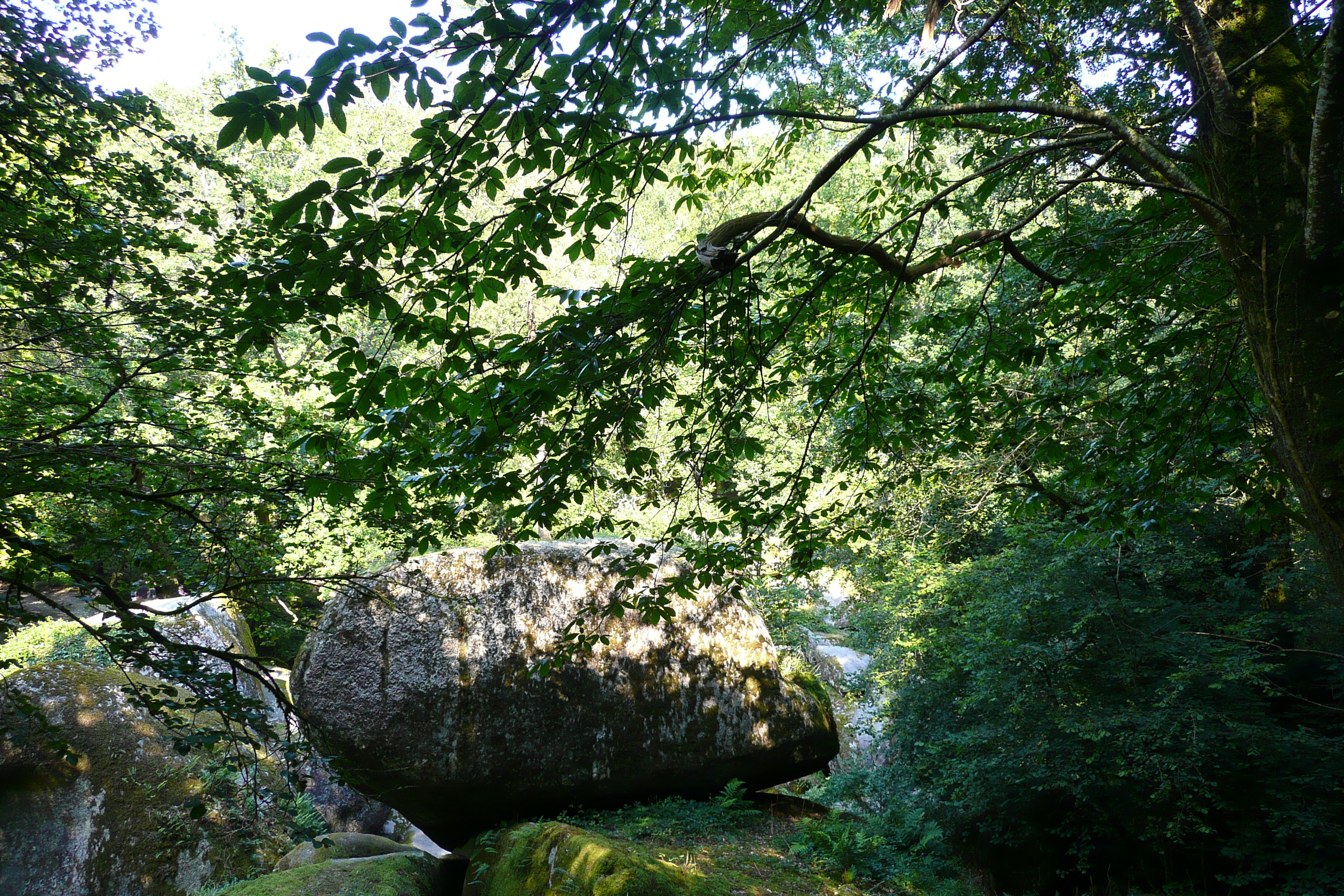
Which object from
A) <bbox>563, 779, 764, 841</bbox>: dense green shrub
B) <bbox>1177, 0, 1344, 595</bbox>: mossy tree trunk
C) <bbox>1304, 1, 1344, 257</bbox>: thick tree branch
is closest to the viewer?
<bbox>1304, 1, 1344, 257</bbox>: thick tree branch

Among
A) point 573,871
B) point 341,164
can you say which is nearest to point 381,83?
point 341,164

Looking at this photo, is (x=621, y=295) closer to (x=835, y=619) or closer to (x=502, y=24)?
(x=502, y=24)

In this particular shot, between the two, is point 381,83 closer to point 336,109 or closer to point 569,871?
point 336,109

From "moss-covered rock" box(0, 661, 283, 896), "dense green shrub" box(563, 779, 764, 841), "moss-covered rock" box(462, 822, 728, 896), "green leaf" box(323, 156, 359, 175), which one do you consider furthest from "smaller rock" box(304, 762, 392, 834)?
"green leaf" box(323, 156, 359, 175)

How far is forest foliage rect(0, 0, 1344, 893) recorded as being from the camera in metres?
2.69

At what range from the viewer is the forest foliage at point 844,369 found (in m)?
2.69

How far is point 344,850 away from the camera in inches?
322

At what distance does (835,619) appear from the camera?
559 inches

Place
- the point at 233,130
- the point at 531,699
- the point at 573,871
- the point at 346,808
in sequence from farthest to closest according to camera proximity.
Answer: the point at 346,808 < the point at 531,699 < the point at 573,871 < the point at 233,130

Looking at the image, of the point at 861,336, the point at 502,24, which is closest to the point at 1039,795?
the point at 861,336

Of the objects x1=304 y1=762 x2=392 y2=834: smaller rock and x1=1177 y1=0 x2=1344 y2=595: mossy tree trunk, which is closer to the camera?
x1=1177 y1=0 x2=1344 y2=595: mossy tree trunk

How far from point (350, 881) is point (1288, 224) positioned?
815cm

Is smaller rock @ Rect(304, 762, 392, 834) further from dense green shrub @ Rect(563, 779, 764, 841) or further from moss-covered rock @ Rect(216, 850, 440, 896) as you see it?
dense green shrub @ Rect(563, 779, 764, 841)

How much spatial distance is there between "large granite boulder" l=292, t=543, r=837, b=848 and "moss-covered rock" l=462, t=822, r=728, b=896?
96cm
